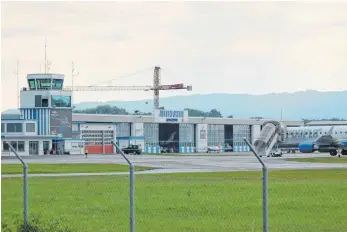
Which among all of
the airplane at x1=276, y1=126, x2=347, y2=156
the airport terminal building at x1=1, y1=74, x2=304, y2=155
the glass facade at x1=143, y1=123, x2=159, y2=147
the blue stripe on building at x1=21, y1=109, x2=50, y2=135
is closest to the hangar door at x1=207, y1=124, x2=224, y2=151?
the airport terminal building at x1=1, y1=74, x2=304, y2=155

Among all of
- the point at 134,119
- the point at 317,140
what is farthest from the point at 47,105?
the point at 317,140

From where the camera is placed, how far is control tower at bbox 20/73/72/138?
406 feet

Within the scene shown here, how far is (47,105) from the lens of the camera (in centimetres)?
12481

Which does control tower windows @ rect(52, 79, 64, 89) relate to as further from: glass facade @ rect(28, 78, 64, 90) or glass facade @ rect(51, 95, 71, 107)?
Answer: glass facade @ rect(51, 95, 71, 107)

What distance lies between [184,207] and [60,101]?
340 ft

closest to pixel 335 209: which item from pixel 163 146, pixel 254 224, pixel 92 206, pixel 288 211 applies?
pixel 288 211

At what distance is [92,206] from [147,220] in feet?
12.1

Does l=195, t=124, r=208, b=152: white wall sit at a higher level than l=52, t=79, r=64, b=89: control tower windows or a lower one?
lower

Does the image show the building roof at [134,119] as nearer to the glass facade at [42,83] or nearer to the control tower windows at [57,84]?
the control tower windows at [57,84]

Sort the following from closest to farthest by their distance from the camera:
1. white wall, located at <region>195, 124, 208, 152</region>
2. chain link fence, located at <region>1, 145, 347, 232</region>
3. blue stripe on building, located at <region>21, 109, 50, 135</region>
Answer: chain link fence, located at <region>1, 145, 347, 232</region> → blue stripe on building, located at <region>21, 109, 50, 135</region> → white wall, located at <region>195, 124, 208, 152</region>

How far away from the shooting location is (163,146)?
159m

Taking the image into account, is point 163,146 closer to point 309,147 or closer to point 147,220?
point 309,147

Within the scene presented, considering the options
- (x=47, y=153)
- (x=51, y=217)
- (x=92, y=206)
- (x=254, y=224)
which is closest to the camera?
(x=254, y=224)

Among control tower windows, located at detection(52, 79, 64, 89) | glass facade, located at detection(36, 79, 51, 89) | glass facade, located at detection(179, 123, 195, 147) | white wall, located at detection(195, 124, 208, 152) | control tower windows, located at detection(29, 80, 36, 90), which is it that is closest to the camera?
glass facade, located at detection(36, 79, 51, 89)
